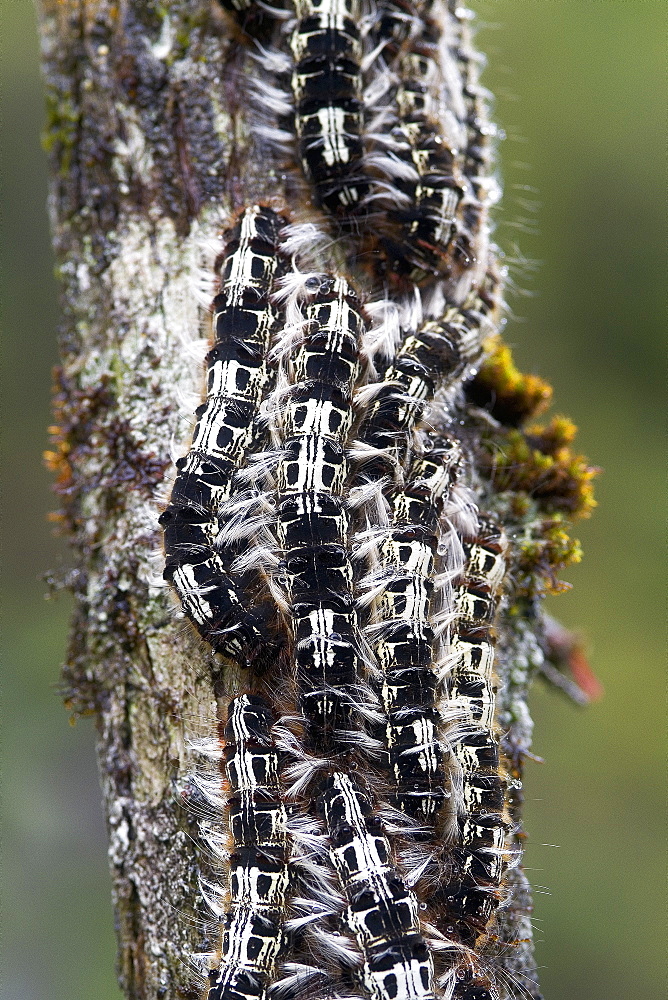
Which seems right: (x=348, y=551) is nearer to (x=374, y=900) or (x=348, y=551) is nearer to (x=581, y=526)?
(x=374, y=900)

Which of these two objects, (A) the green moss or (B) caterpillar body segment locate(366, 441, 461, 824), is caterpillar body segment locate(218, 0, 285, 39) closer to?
(A) the green moss

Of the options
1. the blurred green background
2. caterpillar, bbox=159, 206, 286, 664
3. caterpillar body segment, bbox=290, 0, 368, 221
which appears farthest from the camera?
the blurred green background

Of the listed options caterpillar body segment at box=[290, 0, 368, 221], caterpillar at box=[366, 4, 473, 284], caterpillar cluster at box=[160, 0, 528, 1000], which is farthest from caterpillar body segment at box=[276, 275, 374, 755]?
caterpillar body segment at box=[290, 0, 368, 221]

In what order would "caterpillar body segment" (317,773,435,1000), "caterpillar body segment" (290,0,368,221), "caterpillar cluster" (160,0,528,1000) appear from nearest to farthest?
"caterpillar body segment" (317,773,435,1000)
"caterpillar cluster" (160,0,528,1000)
"caterpillar body segment" (290,0,368,221)

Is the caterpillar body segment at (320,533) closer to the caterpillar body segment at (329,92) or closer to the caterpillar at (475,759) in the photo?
the caterpillar at (475,759)

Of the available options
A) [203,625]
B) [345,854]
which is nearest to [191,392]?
[203,625]

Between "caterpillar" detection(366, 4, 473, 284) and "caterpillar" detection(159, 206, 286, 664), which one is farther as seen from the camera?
"caterpillar" detection(366, 4, 473, 284)

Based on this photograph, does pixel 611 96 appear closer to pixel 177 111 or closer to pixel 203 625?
pixel 177 111
